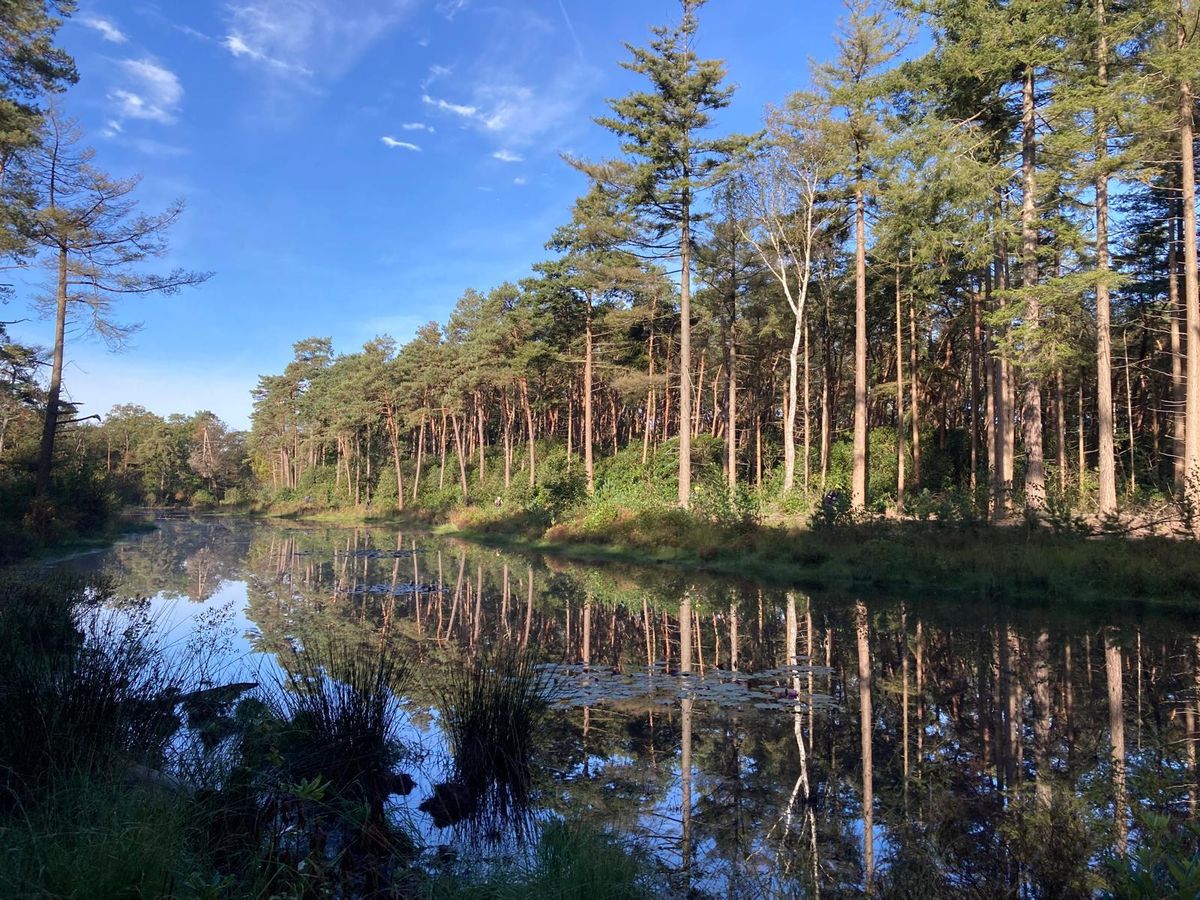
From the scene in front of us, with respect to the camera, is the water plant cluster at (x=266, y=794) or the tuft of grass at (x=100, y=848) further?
the water plant cluster at (x=266, y=794)

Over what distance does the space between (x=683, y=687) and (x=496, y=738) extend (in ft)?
9.52

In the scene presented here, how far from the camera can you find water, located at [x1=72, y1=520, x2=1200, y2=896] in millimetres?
3629

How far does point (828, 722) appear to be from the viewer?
243 inches

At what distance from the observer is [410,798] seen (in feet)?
15.1

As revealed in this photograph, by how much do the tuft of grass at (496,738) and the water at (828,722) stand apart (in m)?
0.20

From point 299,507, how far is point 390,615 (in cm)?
5684

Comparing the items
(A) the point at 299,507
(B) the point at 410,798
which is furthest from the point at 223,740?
(A) the point at 299,507

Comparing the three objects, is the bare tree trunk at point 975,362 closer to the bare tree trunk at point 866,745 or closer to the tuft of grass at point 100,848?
the bare tree trunk at point 866,745

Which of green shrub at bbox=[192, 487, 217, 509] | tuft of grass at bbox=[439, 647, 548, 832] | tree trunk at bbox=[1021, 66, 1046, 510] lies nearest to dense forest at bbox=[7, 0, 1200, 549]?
tree trunk at bbox=[1021, 66, 1046, 510]

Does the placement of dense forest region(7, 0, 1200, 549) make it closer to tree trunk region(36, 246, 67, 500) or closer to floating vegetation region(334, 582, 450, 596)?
tree trunk region(36, 246, 67, 500)

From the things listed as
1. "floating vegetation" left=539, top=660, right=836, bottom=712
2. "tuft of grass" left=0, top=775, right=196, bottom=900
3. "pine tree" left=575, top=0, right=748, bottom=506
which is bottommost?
"floating vegetation" left=539, top=660, right=836, bottom=712

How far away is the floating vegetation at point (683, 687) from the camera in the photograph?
684 centimetres

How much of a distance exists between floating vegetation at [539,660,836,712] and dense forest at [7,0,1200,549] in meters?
10.4

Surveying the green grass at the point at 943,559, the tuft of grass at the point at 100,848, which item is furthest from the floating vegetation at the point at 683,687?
the green grass at the point at 943,559
